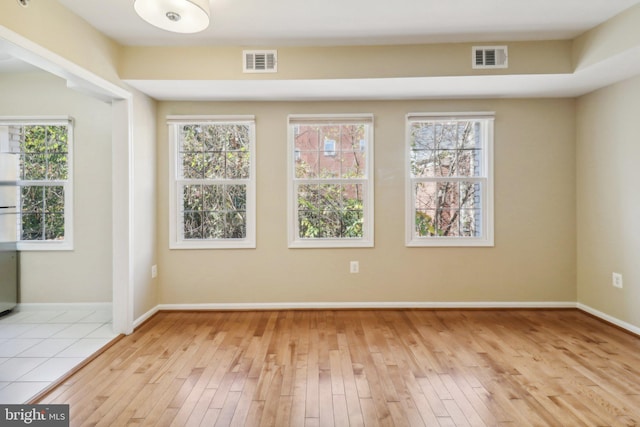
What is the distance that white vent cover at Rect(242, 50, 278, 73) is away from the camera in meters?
2.98

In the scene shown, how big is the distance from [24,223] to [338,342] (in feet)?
12.1

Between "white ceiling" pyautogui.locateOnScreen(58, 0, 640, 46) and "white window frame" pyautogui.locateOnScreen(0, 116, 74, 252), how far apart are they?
55.9 inches

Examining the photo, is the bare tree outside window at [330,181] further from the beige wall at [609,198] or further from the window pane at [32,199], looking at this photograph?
the window pane at [32,199]

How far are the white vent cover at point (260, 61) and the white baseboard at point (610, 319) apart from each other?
404cm

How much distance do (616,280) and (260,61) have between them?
400 cm

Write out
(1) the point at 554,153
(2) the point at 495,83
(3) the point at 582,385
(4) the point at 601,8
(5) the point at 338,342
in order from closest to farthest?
(3) the point at 582,385 < (4) the point at 601,8 < (5) the point at 338,342 < (2) the point at 495,83 < (1) the point at 554,153

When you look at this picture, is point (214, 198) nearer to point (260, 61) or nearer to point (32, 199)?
point (260, 61)

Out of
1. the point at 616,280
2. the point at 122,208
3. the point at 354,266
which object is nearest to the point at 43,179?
the point at 122,208

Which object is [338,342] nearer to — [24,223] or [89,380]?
[89,380]

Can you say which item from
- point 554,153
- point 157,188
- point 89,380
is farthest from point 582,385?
point 157,188

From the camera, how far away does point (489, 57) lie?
9.65 ft

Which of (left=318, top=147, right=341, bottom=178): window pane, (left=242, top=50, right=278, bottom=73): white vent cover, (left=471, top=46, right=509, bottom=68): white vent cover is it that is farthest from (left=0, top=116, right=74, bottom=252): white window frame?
(left=471, top=46, right=509, bottom=68): white vent cover

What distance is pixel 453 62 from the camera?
296cm

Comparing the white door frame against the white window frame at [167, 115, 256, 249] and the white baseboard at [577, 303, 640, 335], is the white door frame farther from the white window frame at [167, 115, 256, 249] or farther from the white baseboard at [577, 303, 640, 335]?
the white baseboard at [577, 303, 640, 335]
